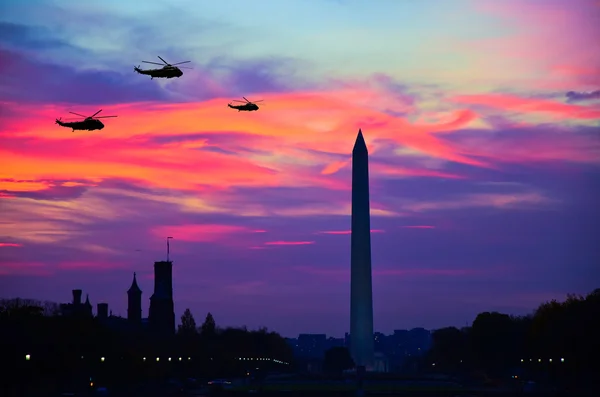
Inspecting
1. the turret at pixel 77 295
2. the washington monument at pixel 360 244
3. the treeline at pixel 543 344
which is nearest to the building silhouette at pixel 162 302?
the turret at pixel 77 295

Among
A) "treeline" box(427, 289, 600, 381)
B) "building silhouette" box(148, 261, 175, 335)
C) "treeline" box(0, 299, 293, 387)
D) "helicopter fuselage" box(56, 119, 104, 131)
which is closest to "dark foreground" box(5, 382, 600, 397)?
"treeline" box(0, 299, 293, 387)

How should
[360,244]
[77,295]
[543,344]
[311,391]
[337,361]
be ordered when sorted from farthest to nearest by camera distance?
[77,295] → [337,361] → [543,344] → [360,244] → [311,391]

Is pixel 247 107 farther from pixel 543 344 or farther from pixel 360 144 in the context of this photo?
pixel 543 344

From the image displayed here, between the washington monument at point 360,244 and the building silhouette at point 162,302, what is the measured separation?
7481 cm

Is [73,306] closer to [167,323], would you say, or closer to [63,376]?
[167,323]

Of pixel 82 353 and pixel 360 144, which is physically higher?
pixel 360 144

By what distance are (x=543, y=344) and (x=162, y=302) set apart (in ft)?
279

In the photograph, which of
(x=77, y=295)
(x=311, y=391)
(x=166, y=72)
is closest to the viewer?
(x=166, y=72)

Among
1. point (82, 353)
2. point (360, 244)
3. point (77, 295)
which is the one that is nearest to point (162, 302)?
point (77, 295)

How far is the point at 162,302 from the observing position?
190250mm

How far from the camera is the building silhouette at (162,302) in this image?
187750 millimetres

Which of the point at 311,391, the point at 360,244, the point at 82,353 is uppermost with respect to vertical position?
the point at 360,244

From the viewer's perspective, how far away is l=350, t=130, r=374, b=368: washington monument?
111 metres

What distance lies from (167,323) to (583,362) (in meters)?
100.0
